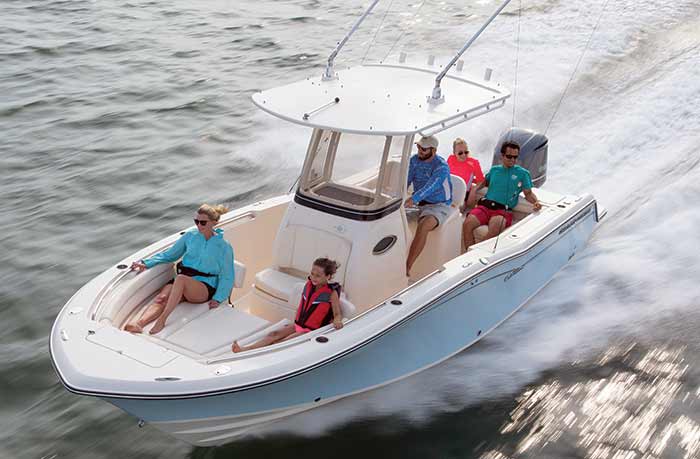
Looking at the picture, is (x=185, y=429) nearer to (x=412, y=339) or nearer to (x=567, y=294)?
(x=412, y=339)

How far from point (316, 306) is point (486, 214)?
2148mm

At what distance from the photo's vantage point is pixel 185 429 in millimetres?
4676

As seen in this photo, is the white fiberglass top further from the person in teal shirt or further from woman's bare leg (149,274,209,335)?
woman's bare leg (149,274,209,335)

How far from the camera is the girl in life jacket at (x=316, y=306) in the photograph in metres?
4.92

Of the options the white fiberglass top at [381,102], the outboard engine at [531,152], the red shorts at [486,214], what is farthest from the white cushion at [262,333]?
the outboard engine at [531,152]

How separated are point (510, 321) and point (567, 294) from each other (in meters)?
0.68

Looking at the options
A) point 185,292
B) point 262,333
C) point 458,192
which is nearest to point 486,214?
point 458,192

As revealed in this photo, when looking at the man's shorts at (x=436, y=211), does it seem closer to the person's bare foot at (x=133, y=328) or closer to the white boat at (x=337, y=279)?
the white boat at (x=337, y=279)

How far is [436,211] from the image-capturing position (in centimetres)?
597

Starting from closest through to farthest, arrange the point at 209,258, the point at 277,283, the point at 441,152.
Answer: the point at 209,258, the point at 277,283, the point at 441,152

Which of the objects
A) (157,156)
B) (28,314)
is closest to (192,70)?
(157,156)

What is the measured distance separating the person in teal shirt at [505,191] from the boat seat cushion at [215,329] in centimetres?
208

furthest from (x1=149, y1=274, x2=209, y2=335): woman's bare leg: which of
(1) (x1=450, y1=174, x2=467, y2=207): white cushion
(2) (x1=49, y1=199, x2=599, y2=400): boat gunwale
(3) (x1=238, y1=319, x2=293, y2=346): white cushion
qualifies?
(1) (x1=450, y1=174, x2=467, y2=207): white cushion

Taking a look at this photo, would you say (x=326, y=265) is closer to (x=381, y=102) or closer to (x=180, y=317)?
(x=180, y=317)
